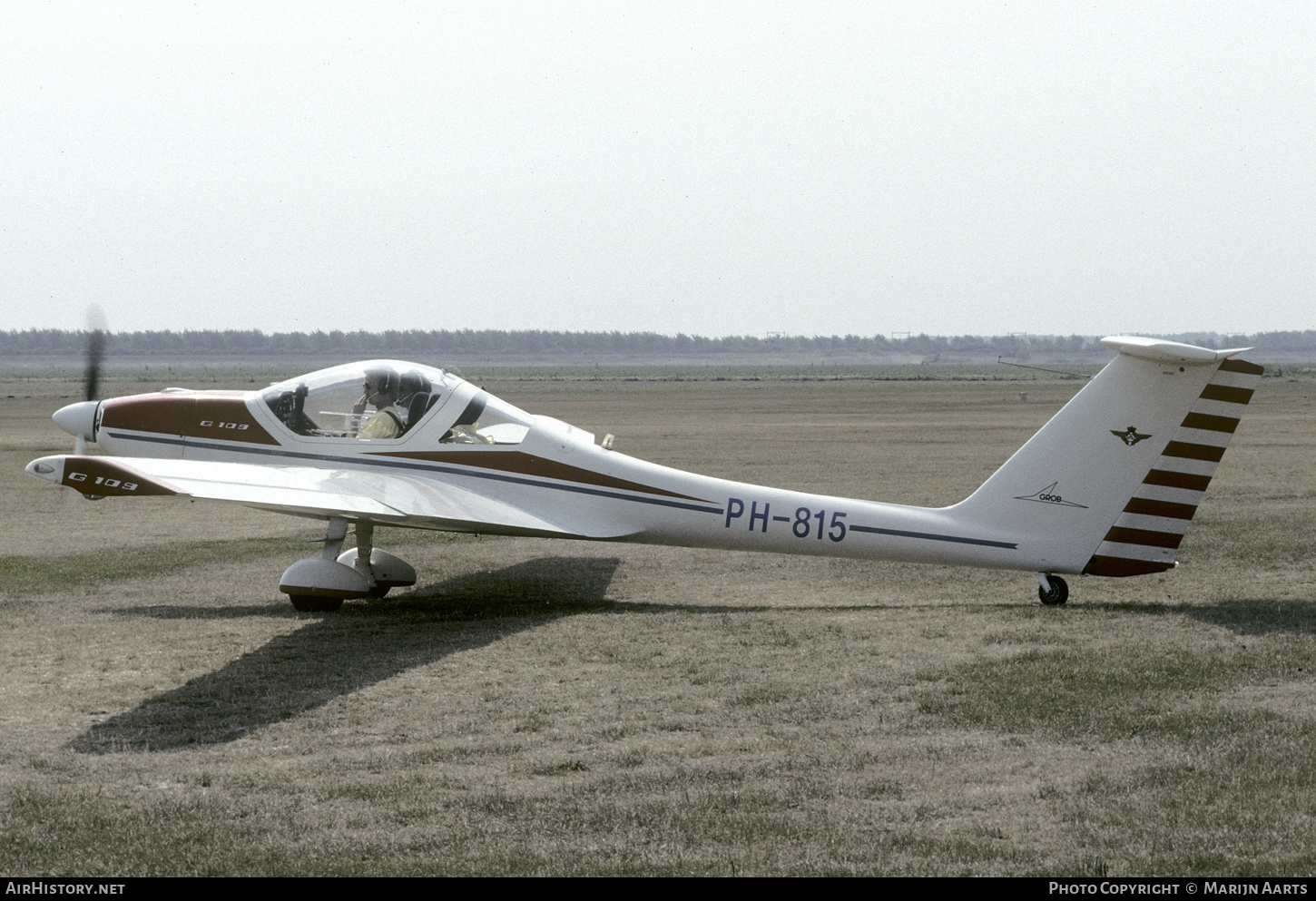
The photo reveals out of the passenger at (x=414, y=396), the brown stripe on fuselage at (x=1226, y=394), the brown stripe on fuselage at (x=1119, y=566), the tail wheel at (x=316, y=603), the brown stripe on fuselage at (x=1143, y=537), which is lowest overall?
the tail wheel at (x=316, y=603)

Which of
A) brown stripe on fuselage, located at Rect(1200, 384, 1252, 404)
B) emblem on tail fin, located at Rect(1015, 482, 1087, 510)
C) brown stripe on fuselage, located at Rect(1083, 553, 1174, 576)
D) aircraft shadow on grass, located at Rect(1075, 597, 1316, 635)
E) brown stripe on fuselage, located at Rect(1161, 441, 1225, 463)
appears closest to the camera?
aircraft shadow on grass, located at Rect(1075, 597, 1316, 635)

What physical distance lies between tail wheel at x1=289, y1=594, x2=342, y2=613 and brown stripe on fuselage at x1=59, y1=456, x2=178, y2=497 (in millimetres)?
2541

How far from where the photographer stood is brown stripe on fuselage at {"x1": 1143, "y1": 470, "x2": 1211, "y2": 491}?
10625 millimetres

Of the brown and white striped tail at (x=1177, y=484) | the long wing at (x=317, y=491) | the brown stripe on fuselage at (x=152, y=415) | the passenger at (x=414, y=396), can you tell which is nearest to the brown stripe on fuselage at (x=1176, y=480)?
the brown and white striped tail at (x=1177, y=484)

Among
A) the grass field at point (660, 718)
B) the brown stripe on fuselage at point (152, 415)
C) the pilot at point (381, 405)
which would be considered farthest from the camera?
the brown stripe on fuselage at point (152, 415)

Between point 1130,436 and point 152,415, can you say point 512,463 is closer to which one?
point 152,415

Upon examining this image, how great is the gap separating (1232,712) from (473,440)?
7710mm

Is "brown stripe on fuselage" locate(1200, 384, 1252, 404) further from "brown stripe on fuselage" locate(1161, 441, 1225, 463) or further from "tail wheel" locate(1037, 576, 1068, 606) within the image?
"tail wheel" locate(1037, 576, 1068, 606)

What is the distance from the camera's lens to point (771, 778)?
21.6 feet

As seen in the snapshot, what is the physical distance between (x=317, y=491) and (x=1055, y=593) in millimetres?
7181

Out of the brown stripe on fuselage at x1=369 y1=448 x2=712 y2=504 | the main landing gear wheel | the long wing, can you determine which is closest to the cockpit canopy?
the brown stripe on fuselage at x1=369 y1=448 x2=712 y2=504

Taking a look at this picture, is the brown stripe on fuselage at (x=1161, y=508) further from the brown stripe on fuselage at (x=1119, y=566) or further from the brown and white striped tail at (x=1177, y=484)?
Answer: the brown stripe on fuselage at (x=1119, y=566)

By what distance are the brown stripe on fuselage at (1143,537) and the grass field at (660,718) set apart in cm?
66

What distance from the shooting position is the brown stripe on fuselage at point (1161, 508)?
10742 millimetres
